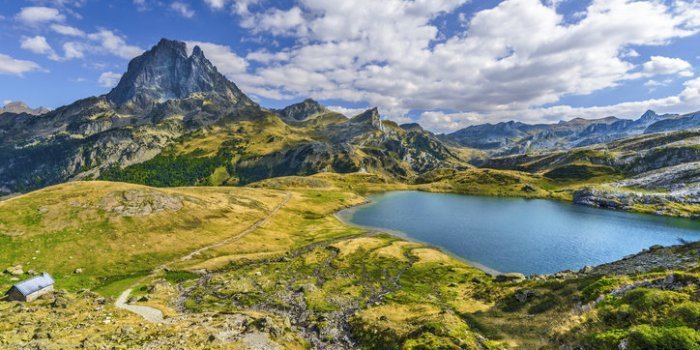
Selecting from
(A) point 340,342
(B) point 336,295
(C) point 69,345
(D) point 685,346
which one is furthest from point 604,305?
(C) point 69,345

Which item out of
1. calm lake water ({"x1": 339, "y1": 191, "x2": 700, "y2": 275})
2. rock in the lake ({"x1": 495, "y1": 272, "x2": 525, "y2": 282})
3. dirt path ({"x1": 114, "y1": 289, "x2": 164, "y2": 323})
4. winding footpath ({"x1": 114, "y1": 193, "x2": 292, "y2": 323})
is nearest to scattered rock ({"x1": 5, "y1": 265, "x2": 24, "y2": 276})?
winding footpath ({"x1": 114, "y1": 193, "x2": 292, "y2": 323})

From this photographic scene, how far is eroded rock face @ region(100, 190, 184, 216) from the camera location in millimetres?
106438

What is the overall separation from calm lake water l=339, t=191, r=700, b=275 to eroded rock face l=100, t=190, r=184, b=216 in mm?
93441

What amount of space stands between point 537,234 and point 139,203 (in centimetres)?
16537

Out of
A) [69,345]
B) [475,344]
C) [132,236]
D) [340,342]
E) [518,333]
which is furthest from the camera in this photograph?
[132,236]

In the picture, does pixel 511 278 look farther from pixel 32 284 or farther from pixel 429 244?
pixel 32 284

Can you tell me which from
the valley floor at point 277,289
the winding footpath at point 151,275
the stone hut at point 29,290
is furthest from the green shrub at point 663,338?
the stone hut at point 29,290

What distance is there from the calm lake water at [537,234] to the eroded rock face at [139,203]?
93441mm

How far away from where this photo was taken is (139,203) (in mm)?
112562

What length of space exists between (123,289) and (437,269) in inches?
3027

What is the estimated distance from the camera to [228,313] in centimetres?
5247

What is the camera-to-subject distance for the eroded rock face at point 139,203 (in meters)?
106

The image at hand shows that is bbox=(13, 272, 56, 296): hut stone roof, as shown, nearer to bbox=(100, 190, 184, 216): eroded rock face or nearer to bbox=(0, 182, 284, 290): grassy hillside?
bbox=(0, 182, 284, 290): grassy hillside

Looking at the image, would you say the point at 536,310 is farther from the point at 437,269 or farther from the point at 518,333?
the point at 437,269
